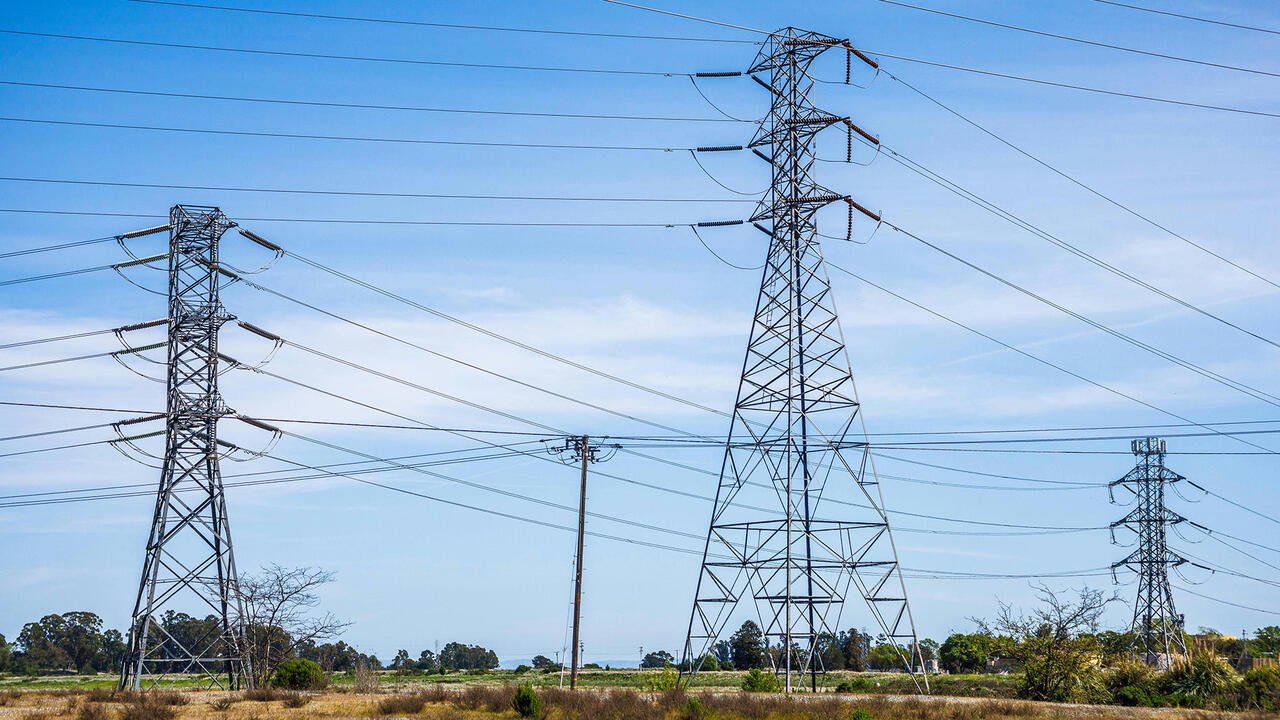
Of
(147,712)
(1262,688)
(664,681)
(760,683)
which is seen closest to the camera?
(147,712)

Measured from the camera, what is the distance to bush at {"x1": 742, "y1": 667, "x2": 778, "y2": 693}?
3989 cm

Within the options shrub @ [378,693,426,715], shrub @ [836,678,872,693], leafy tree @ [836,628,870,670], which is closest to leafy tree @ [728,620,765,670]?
leafy tree @ [836,628,870,670]

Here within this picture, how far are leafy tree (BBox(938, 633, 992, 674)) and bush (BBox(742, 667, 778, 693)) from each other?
32.2 meters

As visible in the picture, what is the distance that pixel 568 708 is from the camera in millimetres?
33562

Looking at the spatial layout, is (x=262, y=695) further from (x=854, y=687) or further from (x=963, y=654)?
(x=963, y=654)

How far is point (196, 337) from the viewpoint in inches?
1663

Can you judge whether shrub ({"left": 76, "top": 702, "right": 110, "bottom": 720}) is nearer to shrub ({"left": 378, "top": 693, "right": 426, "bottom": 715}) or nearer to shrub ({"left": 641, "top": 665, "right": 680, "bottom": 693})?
shrub ({"left": 378, "top": 693, "right": 426, "bottom": 715})

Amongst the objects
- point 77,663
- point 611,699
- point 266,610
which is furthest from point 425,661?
point 611,699

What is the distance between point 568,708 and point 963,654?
155 ft

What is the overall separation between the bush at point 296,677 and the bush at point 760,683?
17.9 metres

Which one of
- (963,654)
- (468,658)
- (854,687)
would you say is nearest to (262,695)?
(854,687)

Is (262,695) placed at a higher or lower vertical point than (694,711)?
lower

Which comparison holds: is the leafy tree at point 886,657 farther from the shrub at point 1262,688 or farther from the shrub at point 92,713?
the shrub at point 92,713

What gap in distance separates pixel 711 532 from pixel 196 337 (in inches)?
829
